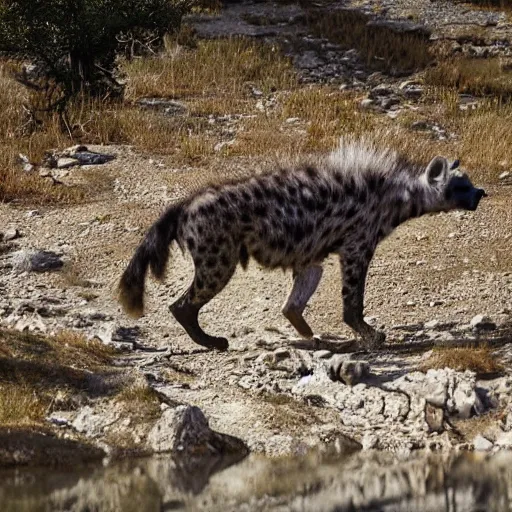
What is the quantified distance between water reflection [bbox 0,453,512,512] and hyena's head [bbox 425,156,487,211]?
3101 millimetres

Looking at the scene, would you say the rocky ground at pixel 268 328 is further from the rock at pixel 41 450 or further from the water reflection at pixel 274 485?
the water reflection at pixel 274 485

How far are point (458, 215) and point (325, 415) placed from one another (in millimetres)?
4773

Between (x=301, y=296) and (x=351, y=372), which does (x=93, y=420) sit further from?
(x=301, y=296)

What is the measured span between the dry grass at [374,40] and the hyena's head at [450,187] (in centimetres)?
1090

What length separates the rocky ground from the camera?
306 inches

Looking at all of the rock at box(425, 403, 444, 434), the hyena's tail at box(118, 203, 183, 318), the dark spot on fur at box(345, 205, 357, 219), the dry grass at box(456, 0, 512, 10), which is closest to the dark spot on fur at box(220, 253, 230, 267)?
the hyena's tail at box(118, 203, 183, 318)

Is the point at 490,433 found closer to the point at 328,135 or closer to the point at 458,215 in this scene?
the point at 458,215

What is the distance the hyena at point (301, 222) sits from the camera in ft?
30.1

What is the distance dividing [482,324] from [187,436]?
10.8 ft

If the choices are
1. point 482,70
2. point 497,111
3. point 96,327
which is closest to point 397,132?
point 497,111

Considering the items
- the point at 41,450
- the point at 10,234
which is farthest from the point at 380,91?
the point at 41,450

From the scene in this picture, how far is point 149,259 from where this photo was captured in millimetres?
9352

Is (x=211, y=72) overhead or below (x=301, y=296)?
overhead

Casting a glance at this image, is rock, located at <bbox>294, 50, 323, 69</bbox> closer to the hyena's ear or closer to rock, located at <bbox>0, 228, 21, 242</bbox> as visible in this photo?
rock, located at <bbox>0, 228, 21, 242</bbox>
